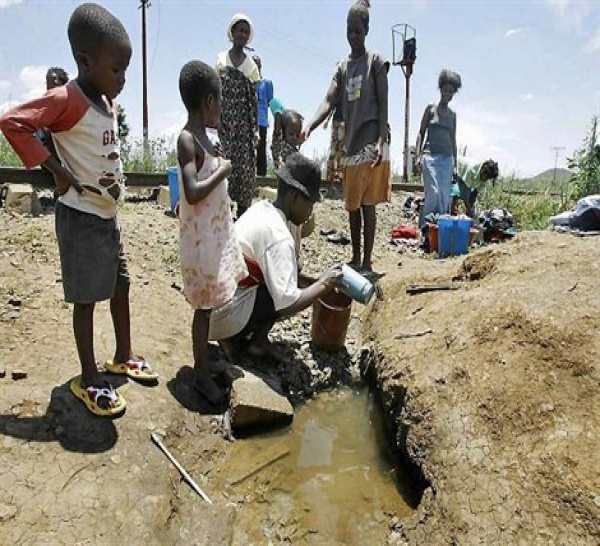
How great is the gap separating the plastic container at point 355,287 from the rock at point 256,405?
67cm

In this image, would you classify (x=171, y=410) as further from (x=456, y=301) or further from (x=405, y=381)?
(x=456, y=301)

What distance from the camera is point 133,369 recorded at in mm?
2682

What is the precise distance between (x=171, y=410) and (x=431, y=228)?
3.79 meters

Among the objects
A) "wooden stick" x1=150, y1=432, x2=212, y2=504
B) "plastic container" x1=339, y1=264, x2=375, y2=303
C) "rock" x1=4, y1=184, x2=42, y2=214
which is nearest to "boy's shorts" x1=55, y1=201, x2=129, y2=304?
"wooden stick" x1=150, y1=432, x2=212, y2=504

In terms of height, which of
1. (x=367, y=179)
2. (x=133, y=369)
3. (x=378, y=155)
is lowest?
(x=133, y=369)

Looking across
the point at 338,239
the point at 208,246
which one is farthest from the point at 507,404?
the point at 338,239

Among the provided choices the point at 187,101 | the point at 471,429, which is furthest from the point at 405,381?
the point at 187,101

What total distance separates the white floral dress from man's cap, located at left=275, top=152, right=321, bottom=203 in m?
0.45

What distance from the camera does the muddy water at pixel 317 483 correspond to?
7.06ft

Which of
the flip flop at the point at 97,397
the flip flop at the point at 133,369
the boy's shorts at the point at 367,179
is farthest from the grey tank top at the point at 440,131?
the flip flop at the point at 97,397

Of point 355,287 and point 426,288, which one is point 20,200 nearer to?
point 355,287

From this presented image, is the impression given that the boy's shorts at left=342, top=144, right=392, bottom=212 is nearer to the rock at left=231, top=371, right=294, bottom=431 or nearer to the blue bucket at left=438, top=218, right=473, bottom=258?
the blue bucket at left=438, top=218, right=473, bottom=258

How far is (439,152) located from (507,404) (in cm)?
442

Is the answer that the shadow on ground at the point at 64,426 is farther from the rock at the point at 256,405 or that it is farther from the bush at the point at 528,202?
the bush at the point at 528,202
